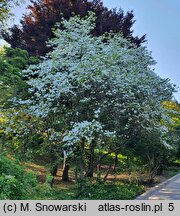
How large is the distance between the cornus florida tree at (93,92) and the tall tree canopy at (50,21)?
4.78 m

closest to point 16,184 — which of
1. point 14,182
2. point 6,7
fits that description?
point 14,182

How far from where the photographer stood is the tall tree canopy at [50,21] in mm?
14336

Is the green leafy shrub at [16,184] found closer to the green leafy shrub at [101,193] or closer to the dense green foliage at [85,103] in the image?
the dense green foliage at [85,103]

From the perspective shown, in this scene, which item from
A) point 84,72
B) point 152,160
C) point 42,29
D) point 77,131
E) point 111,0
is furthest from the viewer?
point 111,0

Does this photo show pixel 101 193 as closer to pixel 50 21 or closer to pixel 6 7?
pixel 6 7

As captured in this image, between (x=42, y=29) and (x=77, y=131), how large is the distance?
8254 mm

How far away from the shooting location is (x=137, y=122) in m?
9.24

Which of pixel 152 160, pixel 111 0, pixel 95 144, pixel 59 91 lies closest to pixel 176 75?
pixel 152 160

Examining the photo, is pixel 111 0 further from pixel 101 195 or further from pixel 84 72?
pixel 101 195

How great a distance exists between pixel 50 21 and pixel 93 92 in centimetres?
697

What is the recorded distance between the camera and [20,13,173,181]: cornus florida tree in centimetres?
848

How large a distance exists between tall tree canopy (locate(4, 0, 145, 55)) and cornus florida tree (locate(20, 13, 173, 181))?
4.78m

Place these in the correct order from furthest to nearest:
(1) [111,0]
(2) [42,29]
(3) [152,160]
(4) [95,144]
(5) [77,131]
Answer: (1) [111,0] → (2) [42,29] → (3) [152,160] → (4) [95,144] → (5) [77,131]

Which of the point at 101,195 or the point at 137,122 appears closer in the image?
the point at 101,195
